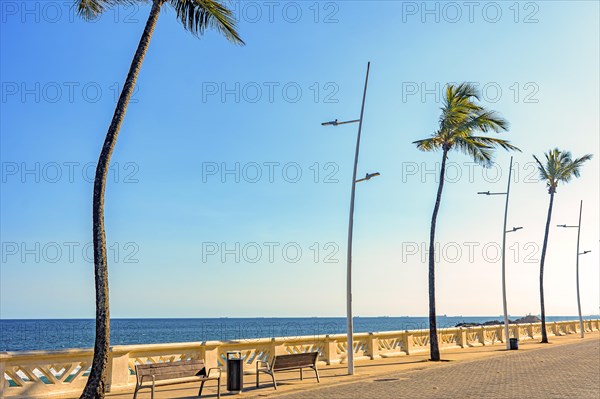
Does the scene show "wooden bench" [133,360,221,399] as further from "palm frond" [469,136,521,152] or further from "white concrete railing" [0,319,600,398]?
"palm frond" [469,136,521,152]

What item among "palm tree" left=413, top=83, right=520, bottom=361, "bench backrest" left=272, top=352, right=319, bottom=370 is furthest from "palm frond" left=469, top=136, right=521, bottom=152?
"bench backrest" left=272, top=352, right=319, bottom=370

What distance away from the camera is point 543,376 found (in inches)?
733

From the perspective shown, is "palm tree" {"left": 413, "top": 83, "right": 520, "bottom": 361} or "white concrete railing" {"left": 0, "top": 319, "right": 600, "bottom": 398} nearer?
"white concrete railing" {"left": 0, "top": 319, "right": 600, "bottom": 398}

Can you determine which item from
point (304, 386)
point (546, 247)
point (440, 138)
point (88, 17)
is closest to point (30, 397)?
point (304, 386)

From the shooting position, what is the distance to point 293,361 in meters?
17.1

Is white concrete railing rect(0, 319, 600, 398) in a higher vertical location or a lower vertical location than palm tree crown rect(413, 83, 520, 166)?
lower

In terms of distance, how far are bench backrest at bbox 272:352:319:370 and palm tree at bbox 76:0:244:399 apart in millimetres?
4737

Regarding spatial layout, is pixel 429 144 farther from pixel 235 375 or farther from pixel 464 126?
pixel 235 375

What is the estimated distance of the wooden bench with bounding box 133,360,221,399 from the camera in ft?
43.8

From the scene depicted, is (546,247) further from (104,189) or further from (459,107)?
(104,189)

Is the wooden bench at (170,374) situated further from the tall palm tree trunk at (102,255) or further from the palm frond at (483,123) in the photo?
the palm frond at (483,123)

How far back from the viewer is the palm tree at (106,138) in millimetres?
12977

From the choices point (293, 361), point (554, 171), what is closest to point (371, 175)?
point (293, 361)

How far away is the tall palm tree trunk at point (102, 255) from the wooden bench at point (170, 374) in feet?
2.55
